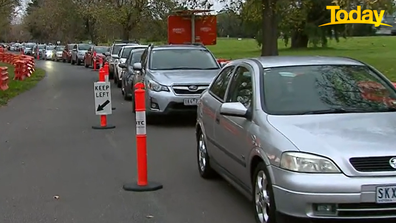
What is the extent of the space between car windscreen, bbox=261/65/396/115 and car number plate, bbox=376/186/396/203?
1.25 meters

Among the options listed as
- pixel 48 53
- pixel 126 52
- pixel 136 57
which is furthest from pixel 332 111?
pixel 48 53

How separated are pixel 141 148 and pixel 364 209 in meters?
3.17

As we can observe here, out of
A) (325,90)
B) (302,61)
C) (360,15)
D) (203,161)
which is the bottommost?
(203,161)

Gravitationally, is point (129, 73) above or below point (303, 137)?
below

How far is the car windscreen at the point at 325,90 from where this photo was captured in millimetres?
6266

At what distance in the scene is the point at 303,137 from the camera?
5.42 metres

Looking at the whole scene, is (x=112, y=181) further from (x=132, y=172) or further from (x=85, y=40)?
(x=85, y=40)

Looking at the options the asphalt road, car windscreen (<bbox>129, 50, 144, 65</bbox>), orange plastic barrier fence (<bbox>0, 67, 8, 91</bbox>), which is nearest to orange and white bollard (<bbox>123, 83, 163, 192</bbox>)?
the asphalt road

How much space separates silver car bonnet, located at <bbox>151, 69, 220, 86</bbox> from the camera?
1323 cm

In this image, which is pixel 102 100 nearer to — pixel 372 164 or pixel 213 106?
pixel 213 106

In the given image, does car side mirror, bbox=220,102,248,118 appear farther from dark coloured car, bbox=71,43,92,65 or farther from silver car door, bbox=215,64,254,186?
dark coloured car, bbox=71,43,92,65

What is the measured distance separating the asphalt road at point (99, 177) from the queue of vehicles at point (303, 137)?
374 mm

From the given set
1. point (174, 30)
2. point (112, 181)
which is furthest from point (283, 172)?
point (174, 30)

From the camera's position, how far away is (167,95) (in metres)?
13.1
